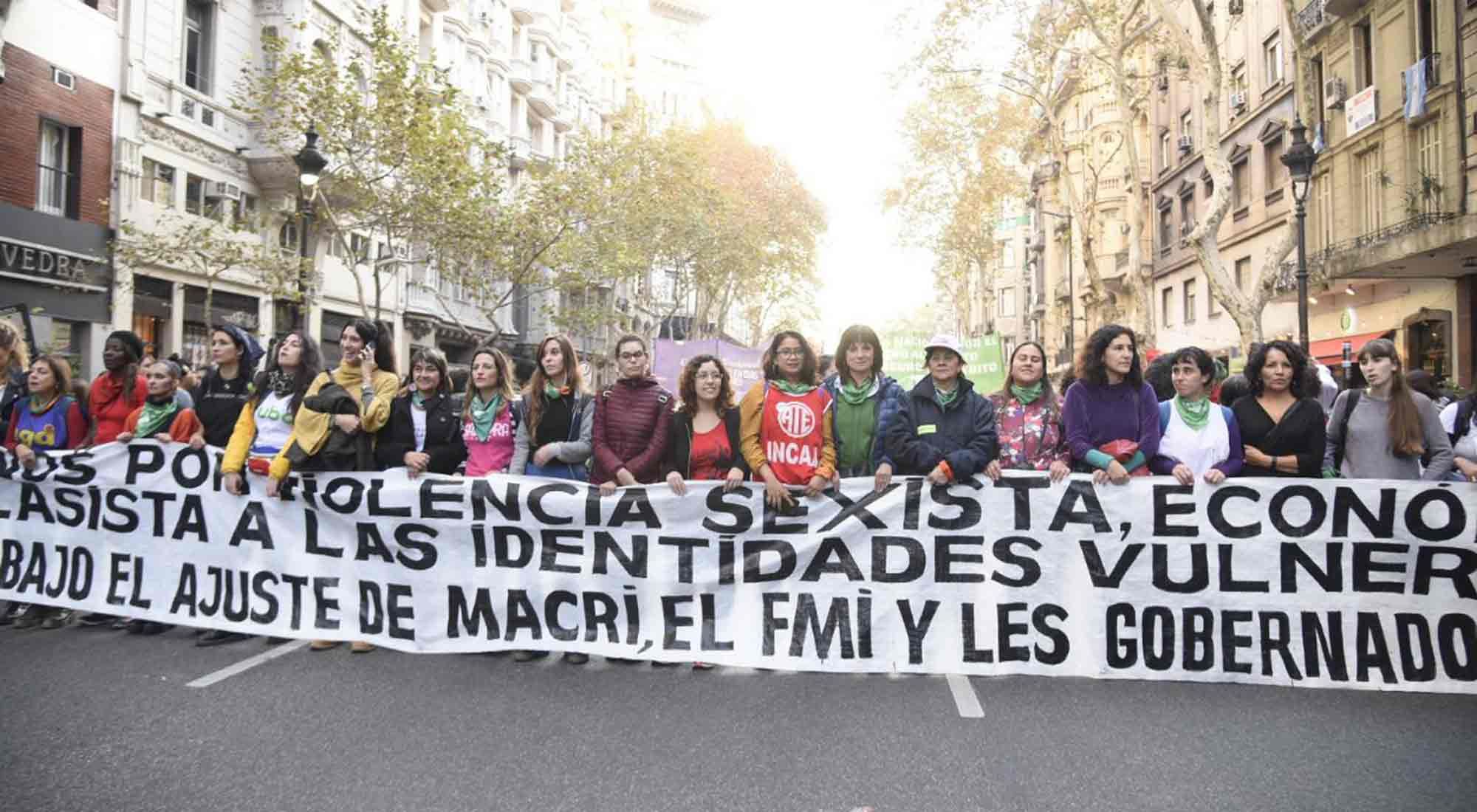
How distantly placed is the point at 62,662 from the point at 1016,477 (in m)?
5.41

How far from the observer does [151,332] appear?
2192cm

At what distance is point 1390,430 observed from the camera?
598 centimetres

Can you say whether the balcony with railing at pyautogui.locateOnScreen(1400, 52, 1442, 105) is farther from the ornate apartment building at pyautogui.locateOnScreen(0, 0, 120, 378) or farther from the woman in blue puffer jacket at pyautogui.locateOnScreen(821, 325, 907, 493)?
the ornate apartment building at pyautogui.locateOnScreen(0, 0, 120, 378)

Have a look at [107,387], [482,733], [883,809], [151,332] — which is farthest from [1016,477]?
[151,332]

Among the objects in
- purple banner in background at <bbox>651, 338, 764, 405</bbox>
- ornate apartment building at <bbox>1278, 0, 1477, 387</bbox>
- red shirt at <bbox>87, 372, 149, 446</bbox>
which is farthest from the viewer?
Result: ornate apartment building at <bbox>1278, 0, 1477, 387</bbox>

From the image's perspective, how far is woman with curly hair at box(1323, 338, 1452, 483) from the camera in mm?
5902

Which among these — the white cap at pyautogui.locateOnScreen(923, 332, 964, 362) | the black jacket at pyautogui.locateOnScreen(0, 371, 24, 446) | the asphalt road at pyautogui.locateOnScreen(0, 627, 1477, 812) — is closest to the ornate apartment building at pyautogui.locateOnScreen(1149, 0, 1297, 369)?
the white cap at pyautogui.locateOnScreen(923, 332, 964, 362)

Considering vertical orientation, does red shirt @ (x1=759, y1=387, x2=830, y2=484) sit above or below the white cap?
below

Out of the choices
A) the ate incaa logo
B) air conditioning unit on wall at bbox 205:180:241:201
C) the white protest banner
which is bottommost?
the white protest banner

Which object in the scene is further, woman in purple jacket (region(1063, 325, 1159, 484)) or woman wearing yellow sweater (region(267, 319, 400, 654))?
woman wearing yellow sweater (region(267, 319, 400, 654))

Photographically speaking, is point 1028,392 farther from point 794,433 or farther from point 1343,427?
point 1343,427

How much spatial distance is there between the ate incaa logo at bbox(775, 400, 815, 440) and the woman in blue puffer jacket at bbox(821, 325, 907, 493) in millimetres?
168

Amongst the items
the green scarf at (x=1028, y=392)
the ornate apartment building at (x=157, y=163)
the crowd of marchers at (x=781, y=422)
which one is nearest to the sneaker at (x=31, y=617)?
the crowd of marchers at (x=781, y=422)

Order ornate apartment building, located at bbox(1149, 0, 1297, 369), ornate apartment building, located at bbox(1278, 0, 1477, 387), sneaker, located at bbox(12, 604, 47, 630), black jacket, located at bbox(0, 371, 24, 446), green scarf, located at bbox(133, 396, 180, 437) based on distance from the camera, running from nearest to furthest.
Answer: sneaker, located at bbox(12, 604, 47, 630), green scarf, located at bbox(133, 396, 180, 437), black jacket, located at bbox(0, 371, 24, 446), ornate apartment building, located at bbox(1278, 0, 1477, 387), ornate apartment building, located at bbox(1149, 0, 1297, 369)
